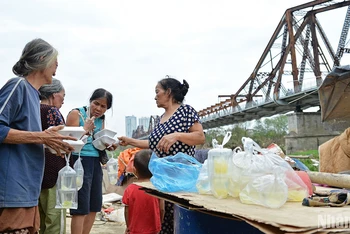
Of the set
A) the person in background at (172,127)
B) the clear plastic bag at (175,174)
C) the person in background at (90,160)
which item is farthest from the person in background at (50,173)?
the clear plastic bag at (175,174)

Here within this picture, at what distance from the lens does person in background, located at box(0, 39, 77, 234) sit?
1.67 metres

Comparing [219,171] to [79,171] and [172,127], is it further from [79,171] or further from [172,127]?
[79,171]

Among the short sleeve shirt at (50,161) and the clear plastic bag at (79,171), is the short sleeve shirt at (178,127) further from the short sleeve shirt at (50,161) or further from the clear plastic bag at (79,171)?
the short sleeve shirt at (50,161)

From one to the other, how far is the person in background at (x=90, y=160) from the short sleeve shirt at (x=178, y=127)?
0.53m

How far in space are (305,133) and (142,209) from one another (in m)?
17.9

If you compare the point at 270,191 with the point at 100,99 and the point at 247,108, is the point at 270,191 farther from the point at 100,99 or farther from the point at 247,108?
the point at 247,108

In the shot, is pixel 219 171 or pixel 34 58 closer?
pixel 219 171

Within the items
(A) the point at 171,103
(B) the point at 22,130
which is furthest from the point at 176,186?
(A) the point at 171,103

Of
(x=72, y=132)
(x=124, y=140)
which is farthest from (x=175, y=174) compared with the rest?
(x=124, y=140)

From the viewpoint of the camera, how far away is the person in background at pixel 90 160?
296 cm

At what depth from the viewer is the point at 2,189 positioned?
1.66m

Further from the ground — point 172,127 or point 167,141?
point 172,127

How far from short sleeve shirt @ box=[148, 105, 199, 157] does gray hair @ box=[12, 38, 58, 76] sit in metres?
0.95

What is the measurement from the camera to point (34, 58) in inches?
74.4
